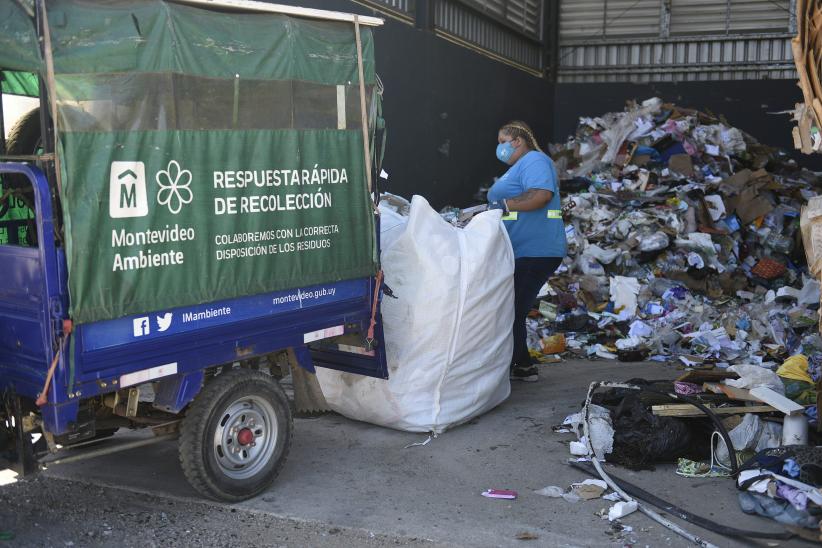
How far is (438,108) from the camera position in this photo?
1208 centimetres

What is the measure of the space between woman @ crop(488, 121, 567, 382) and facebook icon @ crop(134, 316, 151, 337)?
319 cm

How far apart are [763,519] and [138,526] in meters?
3.00

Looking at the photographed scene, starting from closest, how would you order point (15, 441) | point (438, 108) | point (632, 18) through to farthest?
point (15, 441) < point (438, 108) < point (632, 18)

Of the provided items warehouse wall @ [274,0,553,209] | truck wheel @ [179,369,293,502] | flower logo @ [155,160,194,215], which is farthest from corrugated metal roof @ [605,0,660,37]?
flower logo @ [155,160,194,215]

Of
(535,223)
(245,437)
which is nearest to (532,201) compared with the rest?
(535,223)

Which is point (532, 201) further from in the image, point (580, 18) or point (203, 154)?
point (580, 18)

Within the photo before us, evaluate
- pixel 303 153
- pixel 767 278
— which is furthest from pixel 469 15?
pixel 303 153

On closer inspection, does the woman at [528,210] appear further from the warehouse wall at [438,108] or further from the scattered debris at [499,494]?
the warehouse wall at [438,108]

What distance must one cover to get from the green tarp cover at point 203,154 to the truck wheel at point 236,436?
522 mm

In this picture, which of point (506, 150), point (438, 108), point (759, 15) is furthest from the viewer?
point (759, 15)

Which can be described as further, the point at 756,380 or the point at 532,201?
the point at 532,201

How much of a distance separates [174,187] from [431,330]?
76.2 inches

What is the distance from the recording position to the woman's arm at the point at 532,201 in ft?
20.2

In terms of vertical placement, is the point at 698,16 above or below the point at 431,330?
above
